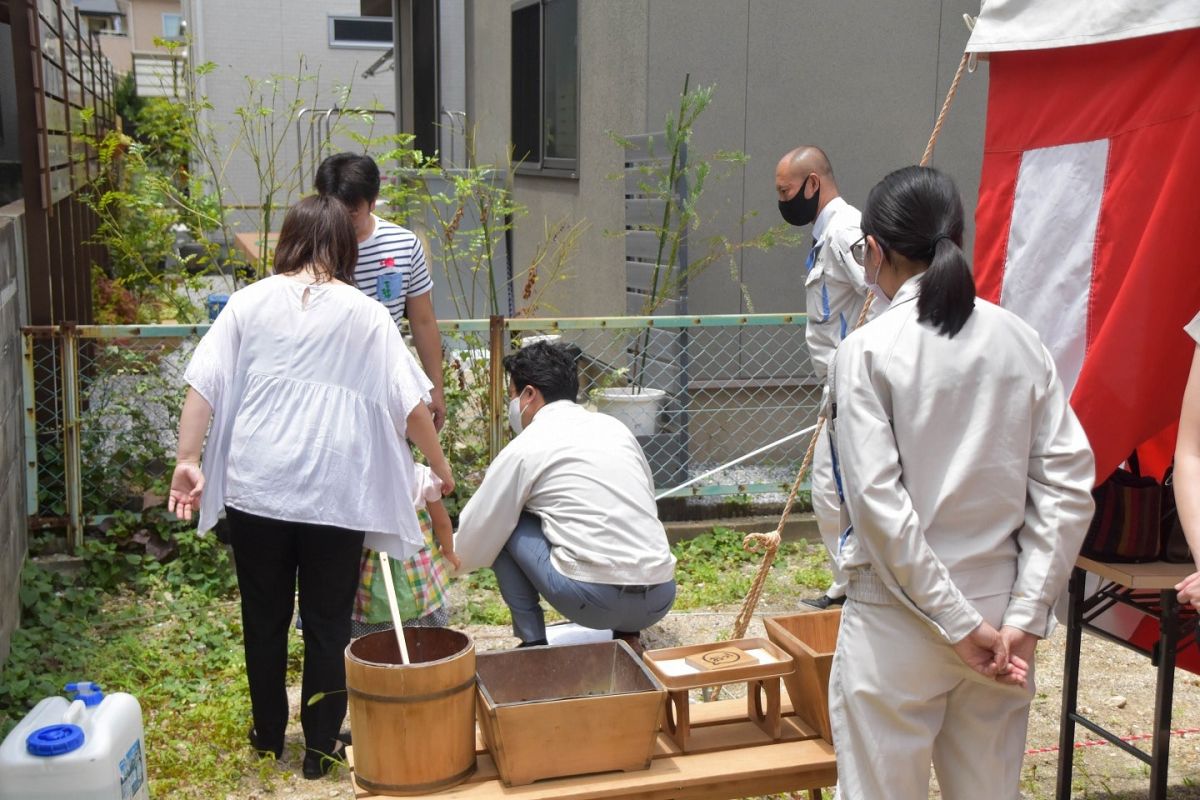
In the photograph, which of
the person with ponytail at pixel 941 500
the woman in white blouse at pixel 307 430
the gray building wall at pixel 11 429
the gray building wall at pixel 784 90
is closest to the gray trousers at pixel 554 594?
the woman in white blouse at pixel 307 430

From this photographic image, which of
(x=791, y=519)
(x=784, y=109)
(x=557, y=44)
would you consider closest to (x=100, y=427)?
(x=791, y=519)

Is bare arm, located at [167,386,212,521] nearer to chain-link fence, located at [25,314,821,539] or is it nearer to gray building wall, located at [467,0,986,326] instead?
chain-link fence, located at [25,314,821,539]

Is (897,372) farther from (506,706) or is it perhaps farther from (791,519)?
(791,519)

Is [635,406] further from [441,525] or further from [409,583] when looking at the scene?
[441,525]

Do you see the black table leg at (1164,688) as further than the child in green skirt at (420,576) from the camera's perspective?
No

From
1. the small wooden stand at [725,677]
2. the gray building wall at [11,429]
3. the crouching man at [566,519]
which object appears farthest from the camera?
the gray building wall at [11,429]

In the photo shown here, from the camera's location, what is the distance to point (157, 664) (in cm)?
441

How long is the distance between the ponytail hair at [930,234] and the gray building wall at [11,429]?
11.3 feet

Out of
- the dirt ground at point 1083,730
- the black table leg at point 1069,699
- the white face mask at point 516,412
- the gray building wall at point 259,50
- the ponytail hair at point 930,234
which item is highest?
the gray building wall at point 259,50

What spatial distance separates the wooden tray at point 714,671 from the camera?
2.73 meters

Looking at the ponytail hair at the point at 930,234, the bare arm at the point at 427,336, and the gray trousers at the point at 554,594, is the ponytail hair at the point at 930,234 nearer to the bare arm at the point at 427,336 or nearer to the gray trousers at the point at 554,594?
the gray trousers at the point at 554,594

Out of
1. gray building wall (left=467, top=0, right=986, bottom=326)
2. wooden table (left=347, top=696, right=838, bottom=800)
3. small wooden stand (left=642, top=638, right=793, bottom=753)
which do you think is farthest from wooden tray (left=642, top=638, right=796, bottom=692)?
gray building wall (left=467, top=0, right=986, bottom=326)

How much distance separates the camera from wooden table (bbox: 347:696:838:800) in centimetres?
253

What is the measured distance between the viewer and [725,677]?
9.03ft
